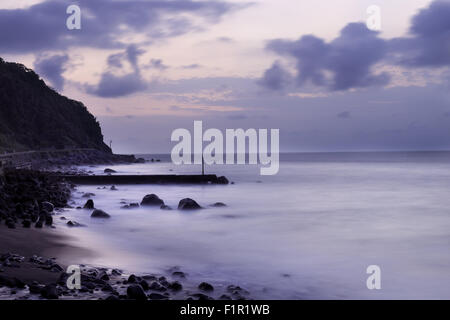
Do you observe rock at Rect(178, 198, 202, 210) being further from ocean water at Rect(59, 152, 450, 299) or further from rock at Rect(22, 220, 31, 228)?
rock at Rect(22, 220, 31, 228)

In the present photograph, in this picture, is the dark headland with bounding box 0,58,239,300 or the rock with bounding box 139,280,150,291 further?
the rock with bounding box 139,280,150,291

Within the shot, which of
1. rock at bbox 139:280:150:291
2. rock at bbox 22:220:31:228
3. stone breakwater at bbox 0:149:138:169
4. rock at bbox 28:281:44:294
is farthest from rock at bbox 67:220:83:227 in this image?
stone breakwater at bbox 0:149:138:169

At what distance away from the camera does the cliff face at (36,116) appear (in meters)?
72.0

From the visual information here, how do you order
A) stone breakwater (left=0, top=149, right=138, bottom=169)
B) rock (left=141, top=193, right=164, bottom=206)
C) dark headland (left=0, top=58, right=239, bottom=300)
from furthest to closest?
stone breakwater (left=0, top=149, right=138, bottom=169)
rock (left=141, top=193, right=164, bottom=206)
dark headland (left=0, top=58, right=239, bottom=300)

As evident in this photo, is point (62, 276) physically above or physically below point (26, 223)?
below

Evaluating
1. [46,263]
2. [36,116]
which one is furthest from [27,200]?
[36,116]

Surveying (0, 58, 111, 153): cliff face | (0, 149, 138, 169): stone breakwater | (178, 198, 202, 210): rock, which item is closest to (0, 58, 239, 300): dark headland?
(178, 198, 202, 210): rock

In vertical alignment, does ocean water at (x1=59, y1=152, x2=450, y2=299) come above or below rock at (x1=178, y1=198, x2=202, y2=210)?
below

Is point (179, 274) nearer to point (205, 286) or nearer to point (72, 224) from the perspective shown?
point (205, 286)

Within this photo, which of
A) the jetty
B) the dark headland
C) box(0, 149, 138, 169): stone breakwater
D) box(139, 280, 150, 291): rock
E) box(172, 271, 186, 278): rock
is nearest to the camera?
the dark headland

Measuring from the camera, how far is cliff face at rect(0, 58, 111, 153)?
72000 millimetres

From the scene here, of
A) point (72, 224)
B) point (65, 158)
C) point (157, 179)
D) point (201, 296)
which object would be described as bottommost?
point (201, 296)

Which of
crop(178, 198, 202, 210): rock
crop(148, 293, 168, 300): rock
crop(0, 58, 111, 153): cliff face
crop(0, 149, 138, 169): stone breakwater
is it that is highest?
crop(0, 58, 111, 153): cliff face

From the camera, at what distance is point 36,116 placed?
8100cm
